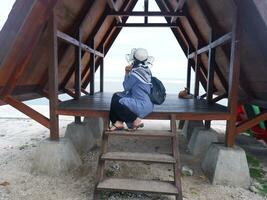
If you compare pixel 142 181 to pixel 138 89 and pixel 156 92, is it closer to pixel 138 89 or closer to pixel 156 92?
pixel 138 89

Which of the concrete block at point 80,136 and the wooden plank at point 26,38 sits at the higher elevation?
the wooden plank at point 26,38

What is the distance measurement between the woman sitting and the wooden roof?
1.40 meters

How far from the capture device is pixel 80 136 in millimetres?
5840

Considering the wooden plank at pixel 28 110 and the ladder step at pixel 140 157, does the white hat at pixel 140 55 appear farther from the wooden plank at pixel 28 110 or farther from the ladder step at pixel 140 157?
the wooden plank at pixel 28 110

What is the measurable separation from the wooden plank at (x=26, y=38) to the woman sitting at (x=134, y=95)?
4.28 ft

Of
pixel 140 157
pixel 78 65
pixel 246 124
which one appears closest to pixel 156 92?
pixel 140 157

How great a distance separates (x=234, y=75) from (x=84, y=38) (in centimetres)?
382

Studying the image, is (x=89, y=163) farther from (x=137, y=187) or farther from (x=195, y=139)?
(x=195, y=139)

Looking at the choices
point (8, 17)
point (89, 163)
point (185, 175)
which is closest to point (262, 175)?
point (185, 175)

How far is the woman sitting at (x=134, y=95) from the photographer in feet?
12.3

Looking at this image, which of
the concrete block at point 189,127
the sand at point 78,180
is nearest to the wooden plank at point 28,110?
the sand at point 78,180

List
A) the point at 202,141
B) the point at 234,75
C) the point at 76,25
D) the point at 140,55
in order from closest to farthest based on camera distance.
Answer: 1. the point at 140,55
2. the point at 234,75
3. the point at 76,25
4. the point at 202,141

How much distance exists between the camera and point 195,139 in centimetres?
600

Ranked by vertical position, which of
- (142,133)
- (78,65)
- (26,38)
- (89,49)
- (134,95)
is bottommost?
(142,133)
